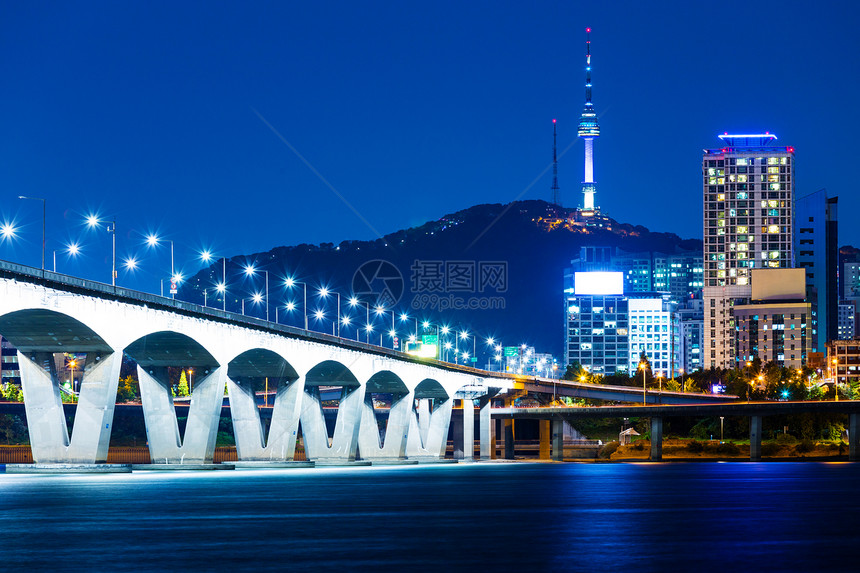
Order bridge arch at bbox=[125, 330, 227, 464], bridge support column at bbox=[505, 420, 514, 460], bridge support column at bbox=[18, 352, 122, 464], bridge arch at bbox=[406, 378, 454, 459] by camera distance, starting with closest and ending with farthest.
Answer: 1. bridge support column at bbox=[18, 352, 122, 464]
2. bridge arch at bbox=[125, 330, 227, 464]
3. bridge arch at bbox=[406, 378, 454, 459]
4. bridge support column at bbox=[505, 420, 514, 460]

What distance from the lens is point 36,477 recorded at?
7769cm

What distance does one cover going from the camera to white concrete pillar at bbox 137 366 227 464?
298 ft

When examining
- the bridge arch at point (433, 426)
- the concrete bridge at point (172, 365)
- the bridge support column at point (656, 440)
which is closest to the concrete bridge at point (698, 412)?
the bridge support column at point (656, 440)

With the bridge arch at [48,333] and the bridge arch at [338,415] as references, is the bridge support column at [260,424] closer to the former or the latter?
the bridge arch at [338,415]

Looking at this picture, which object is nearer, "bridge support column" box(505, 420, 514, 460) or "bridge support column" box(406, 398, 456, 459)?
"bridge support column" box(406, 398, 456, 459)

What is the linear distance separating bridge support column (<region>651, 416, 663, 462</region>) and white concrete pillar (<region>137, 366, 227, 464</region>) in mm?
83482

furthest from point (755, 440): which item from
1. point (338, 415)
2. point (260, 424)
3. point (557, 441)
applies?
point (260, 424)

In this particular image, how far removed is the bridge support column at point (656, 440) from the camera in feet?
539

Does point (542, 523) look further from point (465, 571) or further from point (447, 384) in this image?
point (447, 384)

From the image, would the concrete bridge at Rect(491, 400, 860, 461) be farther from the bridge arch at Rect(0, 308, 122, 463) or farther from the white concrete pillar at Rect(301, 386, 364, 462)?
the bridge arch at Rect(0, 308, 122, 463)

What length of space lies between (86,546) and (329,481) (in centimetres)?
4911

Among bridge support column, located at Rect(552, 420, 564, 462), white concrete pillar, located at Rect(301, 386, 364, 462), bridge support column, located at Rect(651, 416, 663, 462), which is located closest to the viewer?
white concrete pillar, located at Rect(301, 386, 364, 462)

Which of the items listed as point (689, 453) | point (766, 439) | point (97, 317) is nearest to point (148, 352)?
point (97, 317)

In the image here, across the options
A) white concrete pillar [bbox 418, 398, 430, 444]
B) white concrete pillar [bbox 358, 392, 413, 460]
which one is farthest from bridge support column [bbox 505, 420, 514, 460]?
white concrete pillar [bbox 358, 392, 413, 460]
